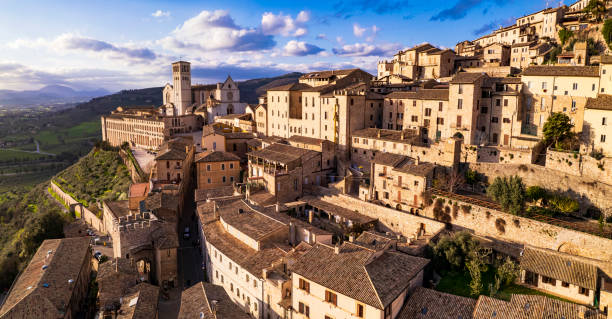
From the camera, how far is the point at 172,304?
3012cm

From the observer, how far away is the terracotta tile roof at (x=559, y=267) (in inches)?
Answer: 920

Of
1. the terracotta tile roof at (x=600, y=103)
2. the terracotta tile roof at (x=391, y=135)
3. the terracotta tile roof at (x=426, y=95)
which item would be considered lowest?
the terracotta tile roof at (x=391, y=135)

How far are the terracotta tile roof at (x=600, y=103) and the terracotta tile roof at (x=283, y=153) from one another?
2577cm

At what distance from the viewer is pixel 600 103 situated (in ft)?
106

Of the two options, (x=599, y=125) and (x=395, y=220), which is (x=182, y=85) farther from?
(x=599, y=125)

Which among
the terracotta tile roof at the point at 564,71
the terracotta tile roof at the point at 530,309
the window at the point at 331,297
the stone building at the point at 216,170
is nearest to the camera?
the terracotta tile roof at the point at 530,309

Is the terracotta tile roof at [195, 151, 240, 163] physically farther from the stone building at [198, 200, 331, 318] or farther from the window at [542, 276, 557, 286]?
the window at [542, 276, 557, 286]

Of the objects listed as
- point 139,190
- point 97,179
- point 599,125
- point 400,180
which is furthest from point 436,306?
point 97,179

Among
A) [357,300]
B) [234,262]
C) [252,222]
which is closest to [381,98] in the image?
[252,222]

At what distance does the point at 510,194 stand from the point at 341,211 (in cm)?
1415

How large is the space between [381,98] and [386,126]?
3.59m

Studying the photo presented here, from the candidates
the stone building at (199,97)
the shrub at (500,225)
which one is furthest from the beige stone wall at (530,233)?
the stone building at (199,97)

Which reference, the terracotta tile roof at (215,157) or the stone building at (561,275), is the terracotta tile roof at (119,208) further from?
the stone building at (561,275)

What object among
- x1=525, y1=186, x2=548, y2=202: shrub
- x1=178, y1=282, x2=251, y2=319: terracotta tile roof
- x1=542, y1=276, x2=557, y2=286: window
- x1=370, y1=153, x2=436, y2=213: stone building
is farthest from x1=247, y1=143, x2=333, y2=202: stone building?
x1=542, y1=276, x2=557, y2=286: window
